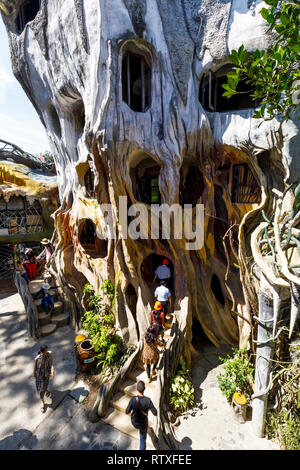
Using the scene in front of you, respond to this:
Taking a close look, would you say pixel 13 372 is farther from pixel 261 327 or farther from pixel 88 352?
pixel 261 327

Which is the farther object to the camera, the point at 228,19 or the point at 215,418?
the point at 228,19

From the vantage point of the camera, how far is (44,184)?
12609 millimetres

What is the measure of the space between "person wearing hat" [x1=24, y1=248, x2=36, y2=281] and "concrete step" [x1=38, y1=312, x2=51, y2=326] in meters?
2.39

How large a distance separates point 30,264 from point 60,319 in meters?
3.12

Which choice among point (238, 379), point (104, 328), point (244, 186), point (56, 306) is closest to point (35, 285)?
point (56, 306)

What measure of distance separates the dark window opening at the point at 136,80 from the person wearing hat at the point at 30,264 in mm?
7348

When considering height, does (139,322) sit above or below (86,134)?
below

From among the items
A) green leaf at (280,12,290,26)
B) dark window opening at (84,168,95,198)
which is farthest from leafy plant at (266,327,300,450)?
dark window opening at (84,168,95,198)

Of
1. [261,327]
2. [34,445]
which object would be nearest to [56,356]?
[34,445]

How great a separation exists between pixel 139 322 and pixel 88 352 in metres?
1.63

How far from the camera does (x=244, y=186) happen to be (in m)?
6.79

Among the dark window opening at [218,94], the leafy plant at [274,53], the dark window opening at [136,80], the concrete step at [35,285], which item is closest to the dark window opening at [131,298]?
the concrete step at [35,285]

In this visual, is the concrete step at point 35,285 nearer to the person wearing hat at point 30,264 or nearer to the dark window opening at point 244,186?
the person wearing hat at point 30,264

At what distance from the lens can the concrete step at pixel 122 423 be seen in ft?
14.4
